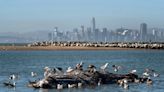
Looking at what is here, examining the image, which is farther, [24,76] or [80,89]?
[24,76]

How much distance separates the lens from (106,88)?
148ft

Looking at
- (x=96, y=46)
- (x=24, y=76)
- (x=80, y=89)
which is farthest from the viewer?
(x=96, y=46)

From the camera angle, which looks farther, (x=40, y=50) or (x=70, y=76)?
(x=40, y=50)

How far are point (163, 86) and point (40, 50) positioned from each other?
10662 cm

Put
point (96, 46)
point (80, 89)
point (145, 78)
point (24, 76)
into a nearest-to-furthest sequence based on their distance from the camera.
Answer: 1. point (80, 89)
2. point (145, 78)
3. point (24, 76)
4. point (96, 46)

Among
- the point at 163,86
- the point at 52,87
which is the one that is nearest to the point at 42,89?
the point at 52,87

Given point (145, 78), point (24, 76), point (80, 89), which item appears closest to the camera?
point (80, 89)

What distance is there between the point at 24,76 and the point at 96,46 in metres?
92.0

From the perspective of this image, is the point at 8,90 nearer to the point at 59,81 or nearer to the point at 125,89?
the point at 59,81

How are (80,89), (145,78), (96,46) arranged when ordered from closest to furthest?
(80,89) → (145,78) → (96,46)

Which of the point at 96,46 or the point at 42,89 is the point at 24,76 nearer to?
the point at 42,89

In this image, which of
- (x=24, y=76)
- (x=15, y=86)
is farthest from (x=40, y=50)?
(x=15, y=86)

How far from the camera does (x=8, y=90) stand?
147 ft

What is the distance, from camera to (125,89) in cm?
4494
